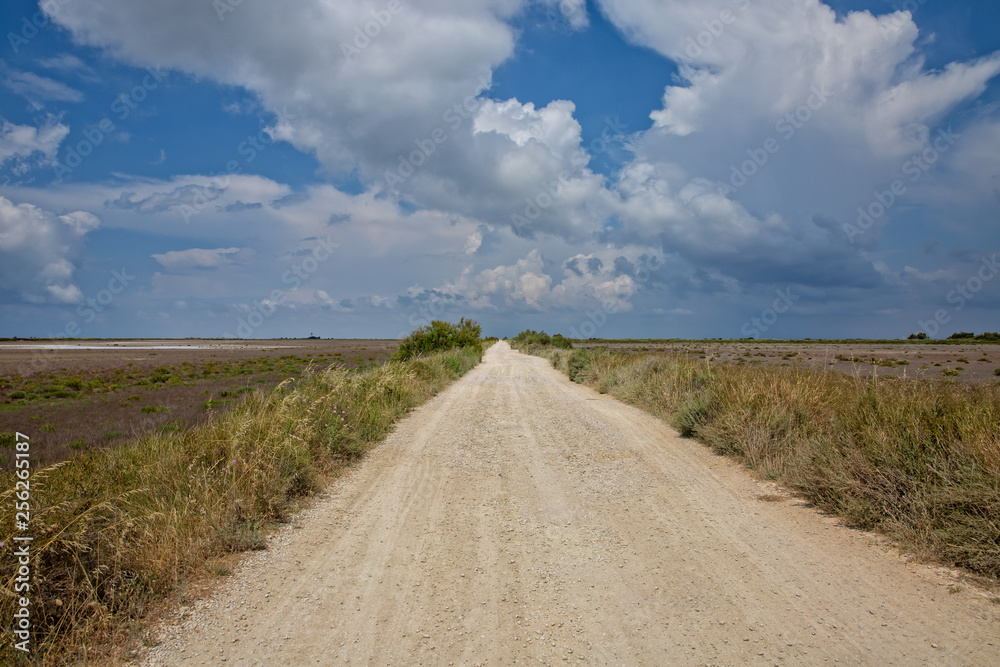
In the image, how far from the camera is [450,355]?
87.6 feet

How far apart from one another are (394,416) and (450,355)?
15.2 meters

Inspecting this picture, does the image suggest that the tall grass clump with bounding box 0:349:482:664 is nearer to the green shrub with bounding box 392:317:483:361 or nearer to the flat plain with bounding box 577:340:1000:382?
the flat plain with bounding box 577:340:1000:382

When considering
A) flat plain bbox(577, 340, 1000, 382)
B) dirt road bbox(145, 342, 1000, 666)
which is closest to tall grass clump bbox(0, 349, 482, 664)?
dirt road bbox(145, 342, 1000, 666)

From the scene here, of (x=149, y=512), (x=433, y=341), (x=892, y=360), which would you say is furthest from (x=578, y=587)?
(x=892, y=360)

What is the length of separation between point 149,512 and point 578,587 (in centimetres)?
365

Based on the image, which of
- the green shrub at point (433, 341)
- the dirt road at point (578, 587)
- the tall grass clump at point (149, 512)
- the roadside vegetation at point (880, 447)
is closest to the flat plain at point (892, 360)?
the roadside vegetation at point (880, 447)

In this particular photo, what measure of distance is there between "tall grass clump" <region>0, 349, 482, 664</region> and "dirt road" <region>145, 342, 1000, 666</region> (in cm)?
39

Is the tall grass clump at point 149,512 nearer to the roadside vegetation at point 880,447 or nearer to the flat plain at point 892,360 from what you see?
the roadside vegetation at point 880,447

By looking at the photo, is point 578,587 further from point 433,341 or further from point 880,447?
point 433,341

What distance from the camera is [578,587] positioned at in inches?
149

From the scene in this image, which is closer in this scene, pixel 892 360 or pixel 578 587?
pixel 578 587

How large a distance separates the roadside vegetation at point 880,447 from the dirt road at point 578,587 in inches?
14.6

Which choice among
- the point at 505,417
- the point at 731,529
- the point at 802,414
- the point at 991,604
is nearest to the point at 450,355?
the point at 505,417

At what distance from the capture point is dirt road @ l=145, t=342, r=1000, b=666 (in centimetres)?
302
